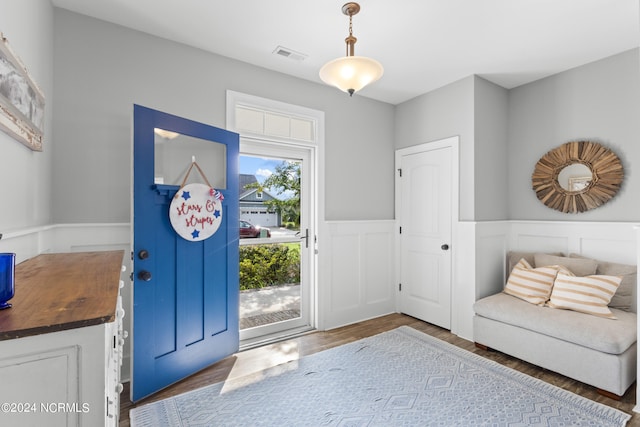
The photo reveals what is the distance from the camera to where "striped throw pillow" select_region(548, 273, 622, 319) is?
2.47m

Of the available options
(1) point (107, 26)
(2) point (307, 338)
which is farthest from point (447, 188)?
(1) point (107, 26)

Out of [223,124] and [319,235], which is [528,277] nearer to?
[319,235]

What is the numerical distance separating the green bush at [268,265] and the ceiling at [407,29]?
69.1 inches

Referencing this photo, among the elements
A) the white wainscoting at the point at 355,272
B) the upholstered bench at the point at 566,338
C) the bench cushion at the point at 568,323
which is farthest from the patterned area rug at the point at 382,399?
the white wainscoting at the point at 355,272

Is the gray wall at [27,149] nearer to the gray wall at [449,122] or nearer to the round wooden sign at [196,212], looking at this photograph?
the round wooden sign at [196,212]

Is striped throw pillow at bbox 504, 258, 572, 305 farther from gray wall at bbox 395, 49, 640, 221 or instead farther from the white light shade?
the white light shade

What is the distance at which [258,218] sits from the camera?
3.15 m

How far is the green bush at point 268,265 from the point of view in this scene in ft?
10.1

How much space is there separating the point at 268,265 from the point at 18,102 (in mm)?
2229

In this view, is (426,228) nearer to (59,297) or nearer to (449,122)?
(449,122)

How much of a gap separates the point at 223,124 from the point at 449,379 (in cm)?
274

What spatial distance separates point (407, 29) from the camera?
Answer: 7.93 ft

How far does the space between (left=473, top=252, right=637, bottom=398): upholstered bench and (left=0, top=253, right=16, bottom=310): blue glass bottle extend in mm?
3099

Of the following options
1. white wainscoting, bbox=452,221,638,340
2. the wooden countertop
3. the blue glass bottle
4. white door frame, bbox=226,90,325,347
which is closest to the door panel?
white wainscoting, bbox=452,221,638,340
